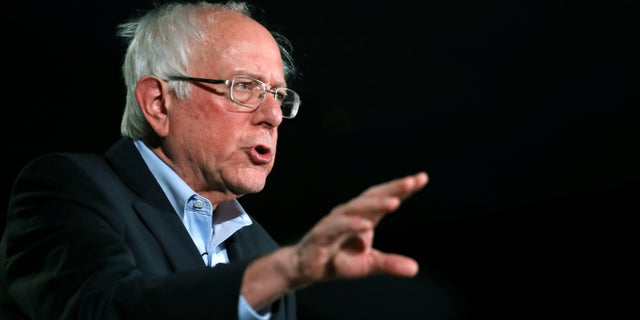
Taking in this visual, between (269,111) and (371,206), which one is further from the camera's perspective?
(269,111)

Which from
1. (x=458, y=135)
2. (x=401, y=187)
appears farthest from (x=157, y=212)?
(x=458, y=135)

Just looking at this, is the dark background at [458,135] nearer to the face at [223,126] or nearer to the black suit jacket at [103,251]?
the face at [223,126]

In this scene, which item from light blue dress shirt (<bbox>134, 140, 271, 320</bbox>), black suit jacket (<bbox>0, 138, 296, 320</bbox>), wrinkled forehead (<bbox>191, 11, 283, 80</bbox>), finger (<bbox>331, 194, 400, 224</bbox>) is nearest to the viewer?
finger (<bbox>331, 194, 400, 224</bbox>)

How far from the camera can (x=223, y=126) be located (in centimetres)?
169

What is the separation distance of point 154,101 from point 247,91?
25 cm

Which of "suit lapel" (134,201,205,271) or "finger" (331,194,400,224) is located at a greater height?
"finger" (331,194,400,224)

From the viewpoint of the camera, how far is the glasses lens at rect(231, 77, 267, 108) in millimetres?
1719

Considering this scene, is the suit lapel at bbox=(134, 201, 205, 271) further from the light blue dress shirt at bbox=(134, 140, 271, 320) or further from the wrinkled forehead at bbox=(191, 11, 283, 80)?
the wrinkled forehead at bbox=(191, 11, 283, 80)

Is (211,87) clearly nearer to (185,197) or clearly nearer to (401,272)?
(185,197)

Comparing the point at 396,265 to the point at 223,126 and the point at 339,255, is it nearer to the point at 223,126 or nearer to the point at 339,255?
the point at 339,255

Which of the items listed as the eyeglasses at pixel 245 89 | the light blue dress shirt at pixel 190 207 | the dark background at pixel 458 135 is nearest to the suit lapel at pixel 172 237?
the light blue dress shirt at pixel 190 207

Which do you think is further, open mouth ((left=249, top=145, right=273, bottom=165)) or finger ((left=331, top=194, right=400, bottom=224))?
open mouth ((left=249, top=145, right=273, bottom=165))

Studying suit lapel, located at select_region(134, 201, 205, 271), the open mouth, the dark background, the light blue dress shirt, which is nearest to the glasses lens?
the open mouth

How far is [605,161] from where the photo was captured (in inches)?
99.9
